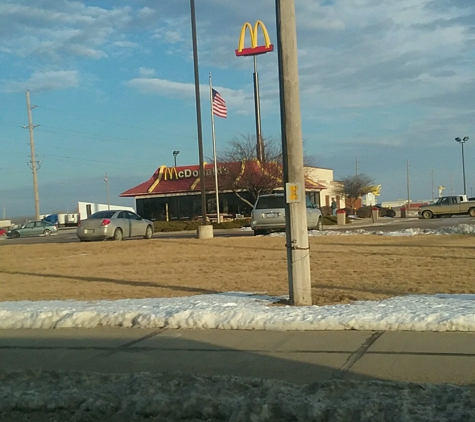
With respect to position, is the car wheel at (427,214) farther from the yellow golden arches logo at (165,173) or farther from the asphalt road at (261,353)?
the asphalt road at (261,353)

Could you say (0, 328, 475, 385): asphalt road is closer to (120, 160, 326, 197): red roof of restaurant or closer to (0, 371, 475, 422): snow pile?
(0, 371, 475, 422): snow pile

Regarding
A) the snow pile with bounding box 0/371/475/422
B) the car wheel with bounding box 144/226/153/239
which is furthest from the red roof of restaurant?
the snow pile with bounding box 0/371/475/422

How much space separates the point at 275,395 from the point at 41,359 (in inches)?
126

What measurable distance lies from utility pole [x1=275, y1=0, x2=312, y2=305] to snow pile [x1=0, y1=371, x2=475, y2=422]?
12.0 feet

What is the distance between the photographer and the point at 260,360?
6.53m

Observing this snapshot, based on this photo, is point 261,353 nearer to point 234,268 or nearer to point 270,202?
point 234,268

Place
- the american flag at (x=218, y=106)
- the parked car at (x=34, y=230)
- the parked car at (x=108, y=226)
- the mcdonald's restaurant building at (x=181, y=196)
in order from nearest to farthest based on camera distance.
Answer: the parked car at (x=108, y=226) < the american flag at (x=218, y=106) < the parked car at (x=34, y=230) < the mcdonald's restaurant building at (x=181, y=196)

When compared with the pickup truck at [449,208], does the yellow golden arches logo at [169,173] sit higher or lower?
higher

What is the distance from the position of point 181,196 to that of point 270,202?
103 ft

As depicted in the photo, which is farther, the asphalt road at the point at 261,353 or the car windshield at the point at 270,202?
the car windshield at the point at 270,202

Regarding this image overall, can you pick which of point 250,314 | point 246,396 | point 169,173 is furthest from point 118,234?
point 169,173

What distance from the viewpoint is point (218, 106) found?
135ft

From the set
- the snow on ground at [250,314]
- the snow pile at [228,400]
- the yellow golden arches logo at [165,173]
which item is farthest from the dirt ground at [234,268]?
the yellow golden arches logo at [165,173]

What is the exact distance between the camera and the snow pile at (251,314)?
7685 millimetres
